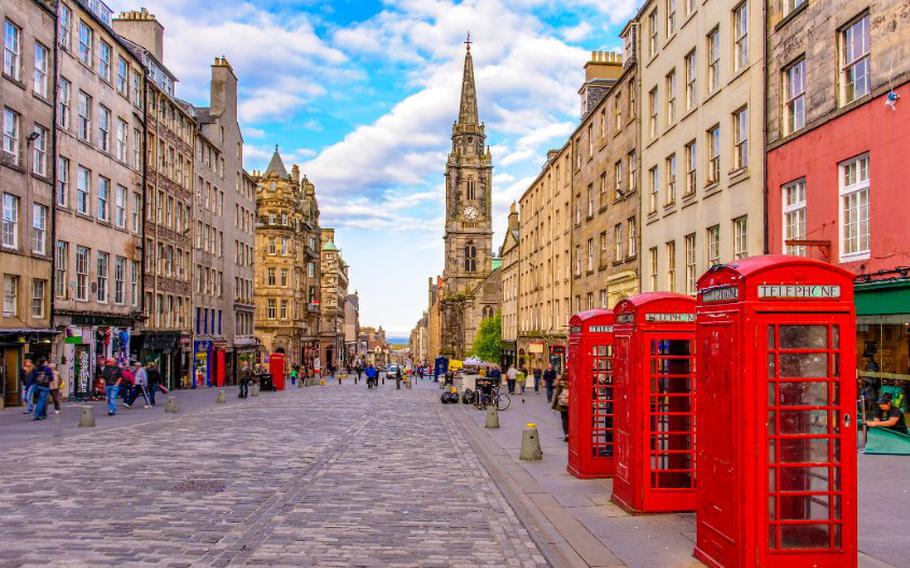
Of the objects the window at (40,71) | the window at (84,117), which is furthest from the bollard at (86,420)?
the window at (84,117)

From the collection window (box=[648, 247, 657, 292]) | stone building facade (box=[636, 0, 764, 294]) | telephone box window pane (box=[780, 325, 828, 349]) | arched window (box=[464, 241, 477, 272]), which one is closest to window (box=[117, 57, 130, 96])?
stone building facade (box=[636, 0, 764, 294])

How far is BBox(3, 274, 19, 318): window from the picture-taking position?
2980cm

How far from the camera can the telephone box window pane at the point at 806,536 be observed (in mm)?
7125

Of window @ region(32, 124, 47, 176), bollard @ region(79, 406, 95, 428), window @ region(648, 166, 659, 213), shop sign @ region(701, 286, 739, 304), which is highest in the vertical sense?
window @ region(32, 124, 47, 176)

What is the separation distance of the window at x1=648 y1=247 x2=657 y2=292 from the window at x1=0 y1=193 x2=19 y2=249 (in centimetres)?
2391

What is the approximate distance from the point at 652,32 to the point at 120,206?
26.8m

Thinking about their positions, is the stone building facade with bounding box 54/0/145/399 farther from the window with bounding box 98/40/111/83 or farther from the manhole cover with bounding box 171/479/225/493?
the manhole cover with bounding box 171/479/225/493

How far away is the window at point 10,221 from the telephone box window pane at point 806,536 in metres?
29.4

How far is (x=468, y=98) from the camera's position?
5148 inches

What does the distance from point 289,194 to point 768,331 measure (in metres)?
80.5

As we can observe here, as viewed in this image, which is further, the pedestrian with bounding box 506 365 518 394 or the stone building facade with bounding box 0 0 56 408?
the pedestrian with bounding box 506 365 518 394

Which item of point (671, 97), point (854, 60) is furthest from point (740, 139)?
point (671, 97)

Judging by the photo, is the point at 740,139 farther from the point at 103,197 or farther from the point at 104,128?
the point at 103,197

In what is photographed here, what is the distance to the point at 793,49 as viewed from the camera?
824 inches
